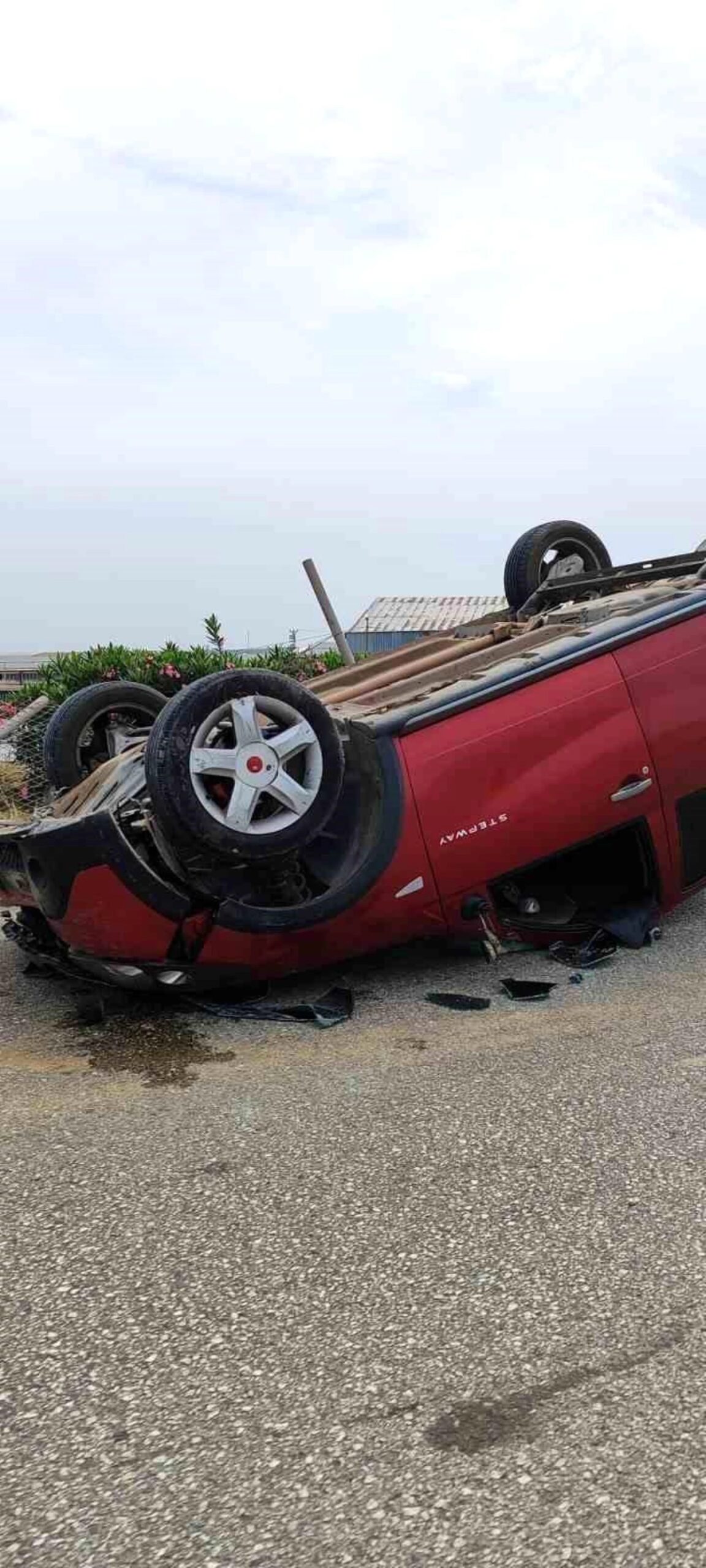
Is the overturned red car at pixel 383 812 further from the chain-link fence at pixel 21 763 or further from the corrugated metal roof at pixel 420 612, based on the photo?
the corrugated metal roof at pixel 420 612

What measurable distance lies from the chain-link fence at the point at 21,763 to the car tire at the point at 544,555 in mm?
4299

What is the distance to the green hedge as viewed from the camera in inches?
429

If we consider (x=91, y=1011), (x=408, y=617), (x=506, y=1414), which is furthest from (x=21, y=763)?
(x=408, y=617)

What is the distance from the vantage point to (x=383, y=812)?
4285 millimetres

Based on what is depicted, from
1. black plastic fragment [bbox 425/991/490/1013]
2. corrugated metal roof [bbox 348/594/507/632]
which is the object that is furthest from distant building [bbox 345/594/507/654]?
black plastic fragment [bbox 425/991/490/1013]

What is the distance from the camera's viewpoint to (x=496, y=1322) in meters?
2.25

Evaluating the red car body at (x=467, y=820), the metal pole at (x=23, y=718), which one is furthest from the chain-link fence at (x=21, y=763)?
the red car body at (x=467, y=820)

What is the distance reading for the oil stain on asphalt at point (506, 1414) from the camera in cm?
192

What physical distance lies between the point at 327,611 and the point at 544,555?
137 centimetres

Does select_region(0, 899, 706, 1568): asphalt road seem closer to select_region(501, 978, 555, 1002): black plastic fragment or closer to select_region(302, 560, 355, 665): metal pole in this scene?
select_region(501, 978, 555, 1002): black plastic fragment

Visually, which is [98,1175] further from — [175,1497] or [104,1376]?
[175,1497]

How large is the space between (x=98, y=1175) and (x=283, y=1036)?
121 cm

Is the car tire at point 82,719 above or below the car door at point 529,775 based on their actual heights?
above

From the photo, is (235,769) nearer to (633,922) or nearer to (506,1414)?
(633,922)
